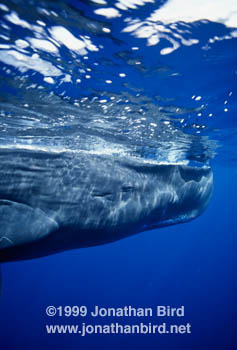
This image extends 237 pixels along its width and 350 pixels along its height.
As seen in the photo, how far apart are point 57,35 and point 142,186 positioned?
434 cm

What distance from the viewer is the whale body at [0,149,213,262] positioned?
3933mm

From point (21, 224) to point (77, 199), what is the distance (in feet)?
4.58

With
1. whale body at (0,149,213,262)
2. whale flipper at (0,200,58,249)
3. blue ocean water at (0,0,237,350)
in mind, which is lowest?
whale flipper at (0,200,58,249)

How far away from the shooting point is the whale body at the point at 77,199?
12.9ft

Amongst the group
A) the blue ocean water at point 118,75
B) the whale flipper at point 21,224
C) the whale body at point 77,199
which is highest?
the blue ocean water at point 118,75

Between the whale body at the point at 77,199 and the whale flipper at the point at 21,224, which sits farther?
the whale body at the point at 77,199

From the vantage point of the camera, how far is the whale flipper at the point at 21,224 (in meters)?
3.59

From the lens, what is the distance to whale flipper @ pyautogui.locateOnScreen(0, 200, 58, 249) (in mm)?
3586

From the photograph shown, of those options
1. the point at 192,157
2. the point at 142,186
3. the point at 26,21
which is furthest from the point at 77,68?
the point at 192,157

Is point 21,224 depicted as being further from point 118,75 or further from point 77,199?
point 118,75

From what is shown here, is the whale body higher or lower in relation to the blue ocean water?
lower

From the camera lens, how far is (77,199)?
489 cm

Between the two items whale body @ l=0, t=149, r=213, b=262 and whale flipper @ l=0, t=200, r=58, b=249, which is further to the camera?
whale body @ l=0, t=149, r=213, b=262

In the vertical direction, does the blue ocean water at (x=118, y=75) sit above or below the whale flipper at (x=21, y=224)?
above
